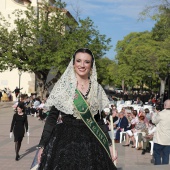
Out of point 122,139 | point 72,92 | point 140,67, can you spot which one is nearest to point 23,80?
point 140,67

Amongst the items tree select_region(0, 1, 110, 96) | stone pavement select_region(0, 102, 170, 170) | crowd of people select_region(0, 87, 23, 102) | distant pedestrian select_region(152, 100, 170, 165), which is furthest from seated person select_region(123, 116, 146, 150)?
crowd of people select_region(0, 87, 23, 102)

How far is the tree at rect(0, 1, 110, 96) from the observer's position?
100 feet

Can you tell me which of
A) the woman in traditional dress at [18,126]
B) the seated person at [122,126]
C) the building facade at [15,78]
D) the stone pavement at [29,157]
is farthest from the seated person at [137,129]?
the building facade at [15,78]

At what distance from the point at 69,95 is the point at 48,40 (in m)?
28.6

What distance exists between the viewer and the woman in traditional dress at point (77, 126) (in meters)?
3.55

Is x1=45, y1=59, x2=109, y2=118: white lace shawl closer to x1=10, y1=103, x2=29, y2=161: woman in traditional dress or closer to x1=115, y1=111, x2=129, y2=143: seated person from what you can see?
x1=10, y1=103, x2=29, y2=161: woman in traditional dress

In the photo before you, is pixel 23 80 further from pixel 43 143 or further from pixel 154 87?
pixel 43 143

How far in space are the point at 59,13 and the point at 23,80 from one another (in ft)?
56.2

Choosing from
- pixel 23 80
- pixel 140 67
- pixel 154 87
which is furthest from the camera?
pixel 154 87

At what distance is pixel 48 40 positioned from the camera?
105ft

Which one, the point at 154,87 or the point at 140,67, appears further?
the point at 154,87

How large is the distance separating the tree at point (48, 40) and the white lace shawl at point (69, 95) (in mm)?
25778

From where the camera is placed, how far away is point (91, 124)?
12.2 feet

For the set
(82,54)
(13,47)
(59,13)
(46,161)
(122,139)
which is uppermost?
(59,13)
